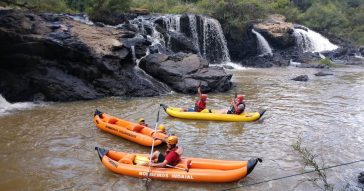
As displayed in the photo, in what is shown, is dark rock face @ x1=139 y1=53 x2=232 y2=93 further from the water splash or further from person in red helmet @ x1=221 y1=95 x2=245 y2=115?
the water splash

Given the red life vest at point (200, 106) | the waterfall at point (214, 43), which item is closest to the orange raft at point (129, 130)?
the red life vest at point (200, 106)

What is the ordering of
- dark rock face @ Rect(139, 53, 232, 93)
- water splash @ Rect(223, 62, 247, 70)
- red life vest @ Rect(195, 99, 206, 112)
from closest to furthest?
red life vest @ Rect(195, 99, 206, 112) < dark rock face @ Rect(139, 53, 232, 93) < water splash @ Rect(223, 62, 247, 70)

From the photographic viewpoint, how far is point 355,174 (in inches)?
316

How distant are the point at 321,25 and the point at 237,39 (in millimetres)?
15443

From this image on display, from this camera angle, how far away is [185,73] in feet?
55.9

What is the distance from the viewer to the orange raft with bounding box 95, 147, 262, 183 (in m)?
7.36

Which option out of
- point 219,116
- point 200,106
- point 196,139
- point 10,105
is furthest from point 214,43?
point 196,139

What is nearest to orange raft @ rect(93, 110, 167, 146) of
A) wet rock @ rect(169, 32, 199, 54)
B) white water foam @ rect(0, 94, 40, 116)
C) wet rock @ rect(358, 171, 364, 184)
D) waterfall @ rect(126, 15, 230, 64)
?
white water foam @ rect(0, 94, 40, 116)

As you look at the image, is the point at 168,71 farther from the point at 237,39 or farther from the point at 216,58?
the point at 237,39

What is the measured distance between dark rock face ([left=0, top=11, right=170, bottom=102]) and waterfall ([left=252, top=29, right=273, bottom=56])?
50.0 feet

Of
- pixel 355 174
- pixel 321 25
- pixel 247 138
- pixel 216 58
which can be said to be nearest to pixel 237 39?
pixel 216 58

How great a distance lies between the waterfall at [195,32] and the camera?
22297 mm

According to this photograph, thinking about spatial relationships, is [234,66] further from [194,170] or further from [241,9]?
[194,170]

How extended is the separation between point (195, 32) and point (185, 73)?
29.1ft
